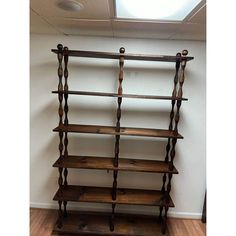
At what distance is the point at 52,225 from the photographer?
7.85 feet

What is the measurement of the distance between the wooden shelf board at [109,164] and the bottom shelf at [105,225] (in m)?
0.67

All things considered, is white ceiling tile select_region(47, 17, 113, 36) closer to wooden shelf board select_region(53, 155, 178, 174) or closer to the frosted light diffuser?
the frosted light diffuser

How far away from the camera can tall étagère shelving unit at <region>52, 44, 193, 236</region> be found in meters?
2.17

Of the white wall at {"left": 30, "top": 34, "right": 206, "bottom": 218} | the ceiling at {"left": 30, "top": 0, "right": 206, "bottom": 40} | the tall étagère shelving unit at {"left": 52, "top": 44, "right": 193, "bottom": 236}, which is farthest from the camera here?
the white wall at {"left": 30, "top": 34, "right": 206, "bottom": 218}

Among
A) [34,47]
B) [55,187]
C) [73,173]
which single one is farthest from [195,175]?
[34,47]

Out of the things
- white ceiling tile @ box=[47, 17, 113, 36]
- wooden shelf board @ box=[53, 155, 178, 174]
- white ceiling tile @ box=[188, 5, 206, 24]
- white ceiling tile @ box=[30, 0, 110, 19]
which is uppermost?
white ceiling tile @ box=[47, 17, 113, 36]

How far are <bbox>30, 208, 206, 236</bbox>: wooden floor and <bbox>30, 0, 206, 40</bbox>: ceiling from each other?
2090mm

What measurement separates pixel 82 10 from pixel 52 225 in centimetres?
217

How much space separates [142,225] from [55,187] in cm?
111

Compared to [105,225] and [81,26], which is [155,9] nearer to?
[81,26]

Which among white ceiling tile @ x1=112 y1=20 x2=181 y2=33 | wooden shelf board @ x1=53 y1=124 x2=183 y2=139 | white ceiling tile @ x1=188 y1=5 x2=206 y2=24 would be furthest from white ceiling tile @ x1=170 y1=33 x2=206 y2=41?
wooden shelf board @ x1=53 y1=124 x2=183 y2=139

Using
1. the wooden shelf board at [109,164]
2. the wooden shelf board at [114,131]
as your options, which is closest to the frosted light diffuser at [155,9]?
the wooden shelf board at [114,131]
